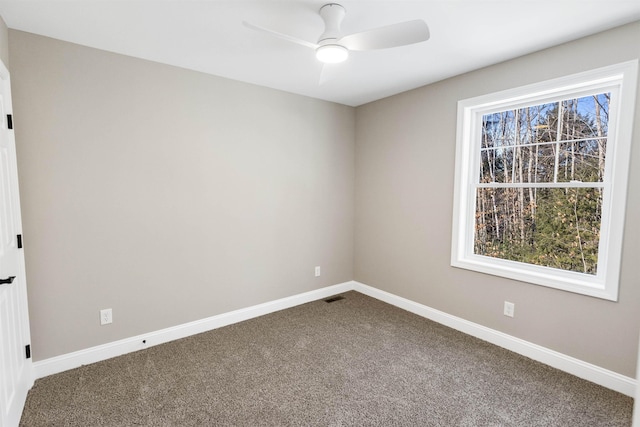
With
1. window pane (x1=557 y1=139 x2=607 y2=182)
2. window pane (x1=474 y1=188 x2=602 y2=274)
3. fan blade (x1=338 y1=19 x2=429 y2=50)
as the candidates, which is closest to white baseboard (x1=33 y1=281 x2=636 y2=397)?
window pane (x1=474 y1=188 x2=602 y2=274)

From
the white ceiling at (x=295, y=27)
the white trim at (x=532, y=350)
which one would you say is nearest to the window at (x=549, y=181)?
the white ceiling at (x=295, y=27)

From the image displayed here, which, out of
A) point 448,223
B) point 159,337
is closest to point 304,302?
point 159,337

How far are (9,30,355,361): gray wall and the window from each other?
171 cm

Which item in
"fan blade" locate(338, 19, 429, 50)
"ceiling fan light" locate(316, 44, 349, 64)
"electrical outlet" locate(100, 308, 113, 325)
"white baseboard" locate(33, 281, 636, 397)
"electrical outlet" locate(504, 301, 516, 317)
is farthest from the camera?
"electrical outlet" locate(504, 301, 516, 317)

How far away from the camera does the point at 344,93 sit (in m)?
3.54

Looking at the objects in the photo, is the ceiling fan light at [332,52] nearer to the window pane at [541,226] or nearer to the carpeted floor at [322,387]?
the window pane at [541,226]

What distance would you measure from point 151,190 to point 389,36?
2216 mm

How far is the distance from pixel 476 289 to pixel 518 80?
185cm

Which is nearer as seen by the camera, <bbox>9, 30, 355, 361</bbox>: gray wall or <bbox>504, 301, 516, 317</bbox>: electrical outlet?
<bbox>9, 30, 355, 361</bbox>: gray wall

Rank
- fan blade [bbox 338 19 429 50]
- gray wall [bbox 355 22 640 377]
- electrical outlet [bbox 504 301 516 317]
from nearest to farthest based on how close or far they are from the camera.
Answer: fan blade [bbox 338 19 429 50] → gray wall [bbox 355 22 640 377] → electrical outlet [bbox 504 301 516 317]

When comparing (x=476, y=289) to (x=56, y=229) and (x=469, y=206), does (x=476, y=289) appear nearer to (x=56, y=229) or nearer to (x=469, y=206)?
(x=469, y=206)

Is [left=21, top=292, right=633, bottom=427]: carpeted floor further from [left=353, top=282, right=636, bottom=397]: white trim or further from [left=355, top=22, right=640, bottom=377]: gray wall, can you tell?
[left=355, top=22, right=640, bottom=377]: gray wall

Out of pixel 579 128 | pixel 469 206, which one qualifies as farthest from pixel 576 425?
pixel 579 128

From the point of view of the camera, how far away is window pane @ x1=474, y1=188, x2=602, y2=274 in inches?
94.0
